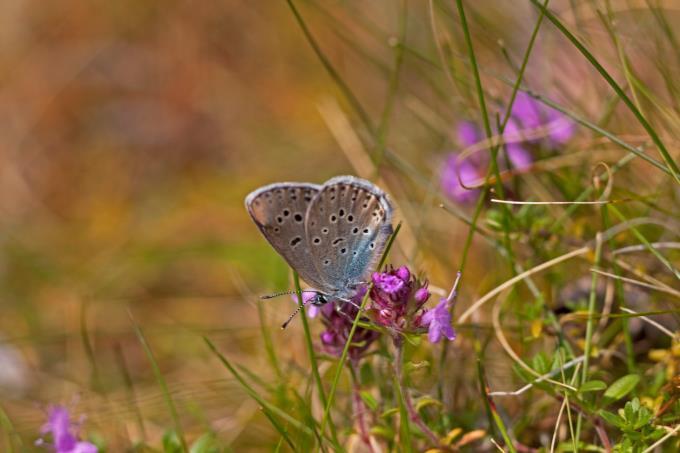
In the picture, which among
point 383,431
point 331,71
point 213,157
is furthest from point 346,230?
point 213,157

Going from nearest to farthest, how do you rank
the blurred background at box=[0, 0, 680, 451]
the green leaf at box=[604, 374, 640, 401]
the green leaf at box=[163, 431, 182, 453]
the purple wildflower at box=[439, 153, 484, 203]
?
the green leaf at box=[604, 374, 640, 401] < the green leaf at box=[163, 431, 182, 453] < the blurred background at box=[0, 0, 680, 451] < the purple wildflower at box=[439, 153, 484, 203]

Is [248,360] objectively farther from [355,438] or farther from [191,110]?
[191,110]

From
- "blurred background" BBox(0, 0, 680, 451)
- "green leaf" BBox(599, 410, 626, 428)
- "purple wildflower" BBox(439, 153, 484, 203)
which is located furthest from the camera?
"purple wildflower" BBox(439, 153, 484, 203)

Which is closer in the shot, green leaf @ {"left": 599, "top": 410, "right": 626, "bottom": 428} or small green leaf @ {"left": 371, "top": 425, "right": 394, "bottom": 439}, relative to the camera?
green leaf @ {"left": 599, "top": 410, "right": 626, "bottom": 428}

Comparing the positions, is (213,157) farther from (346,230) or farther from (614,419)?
(614,419)

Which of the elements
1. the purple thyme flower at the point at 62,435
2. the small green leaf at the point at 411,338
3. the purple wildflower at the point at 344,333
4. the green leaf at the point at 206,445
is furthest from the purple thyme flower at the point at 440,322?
the purple thyme flower at the point at 62,435

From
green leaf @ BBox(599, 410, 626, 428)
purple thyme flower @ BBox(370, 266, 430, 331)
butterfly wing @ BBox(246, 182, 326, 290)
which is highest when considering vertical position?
butterfly wing @ BBox(246, 182, 326, 290)

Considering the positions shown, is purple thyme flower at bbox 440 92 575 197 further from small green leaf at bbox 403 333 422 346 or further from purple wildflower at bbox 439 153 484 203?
small green leaf at bbox 403 333 422 346

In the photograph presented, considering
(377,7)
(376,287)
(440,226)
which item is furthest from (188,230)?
(376,287)

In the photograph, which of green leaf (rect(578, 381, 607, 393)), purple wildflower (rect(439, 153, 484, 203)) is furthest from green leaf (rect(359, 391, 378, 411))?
purple wildflower (rect(439, 153, 484, 203))
